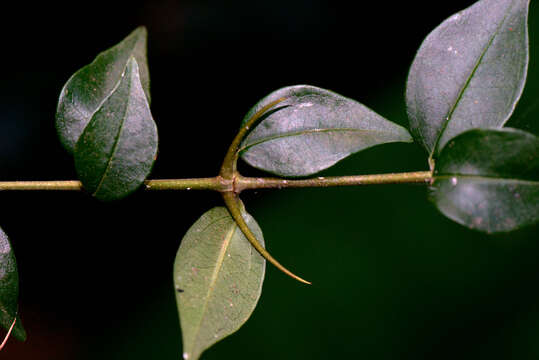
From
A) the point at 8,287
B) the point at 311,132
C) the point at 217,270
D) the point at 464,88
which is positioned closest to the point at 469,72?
the point at 464,88

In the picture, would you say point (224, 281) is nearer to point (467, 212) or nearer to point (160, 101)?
point (467, 212)

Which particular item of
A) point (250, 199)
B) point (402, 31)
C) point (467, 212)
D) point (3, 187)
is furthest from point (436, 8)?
point (3, 187)

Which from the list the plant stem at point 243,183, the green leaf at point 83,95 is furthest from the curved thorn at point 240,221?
the green leaf at point 83,95

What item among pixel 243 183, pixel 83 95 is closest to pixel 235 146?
pixel 243 183

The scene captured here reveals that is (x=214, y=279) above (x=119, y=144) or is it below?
below

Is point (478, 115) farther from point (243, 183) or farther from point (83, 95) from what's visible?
point (83, 95)

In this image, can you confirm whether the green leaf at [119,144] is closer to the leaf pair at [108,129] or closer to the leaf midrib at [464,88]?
the leaf pair at [108,129]
